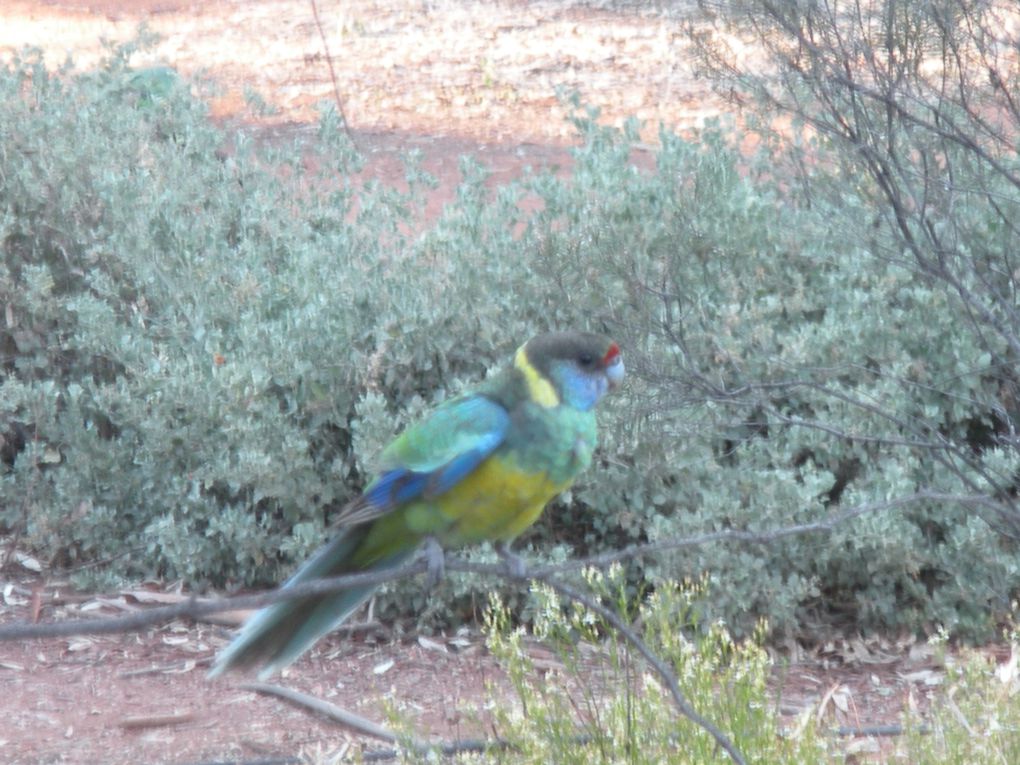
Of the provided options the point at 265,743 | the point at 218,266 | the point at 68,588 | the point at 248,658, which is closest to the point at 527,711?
the point at 248,658

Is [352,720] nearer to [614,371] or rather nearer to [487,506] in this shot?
[487,506]

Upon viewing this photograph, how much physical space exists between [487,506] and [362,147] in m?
7.69

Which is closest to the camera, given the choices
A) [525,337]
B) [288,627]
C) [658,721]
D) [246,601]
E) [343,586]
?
[246,601]

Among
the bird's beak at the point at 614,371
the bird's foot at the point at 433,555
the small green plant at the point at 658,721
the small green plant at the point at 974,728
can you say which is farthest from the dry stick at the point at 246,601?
the bird's beak at the point at 614,371

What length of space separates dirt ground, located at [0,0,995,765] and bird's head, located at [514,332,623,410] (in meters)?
0.69

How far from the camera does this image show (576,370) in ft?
9.97

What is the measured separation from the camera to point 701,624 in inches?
169

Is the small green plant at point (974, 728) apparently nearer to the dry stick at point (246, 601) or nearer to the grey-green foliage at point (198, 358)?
the dry stick at point (246, 601)

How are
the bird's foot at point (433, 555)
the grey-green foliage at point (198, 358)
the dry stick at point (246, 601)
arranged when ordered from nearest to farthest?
the dry stick at point (246, 601), the bird's foot at point (433, 555), the grey-green foliage at point (198, 358)

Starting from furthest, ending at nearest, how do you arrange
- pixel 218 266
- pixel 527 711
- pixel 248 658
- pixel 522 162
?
pixel 522 162
pixel 218 266
pixel 248 658
pixel 527 711

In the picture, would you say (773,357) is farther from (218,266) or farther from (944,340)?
(218,266)

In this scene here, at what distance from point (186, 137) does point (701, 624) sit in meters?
4.36

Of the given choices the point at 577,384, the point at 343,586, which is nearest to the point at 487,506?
the point at 577,384

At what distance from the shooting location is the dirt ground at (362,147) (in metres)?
3.84
